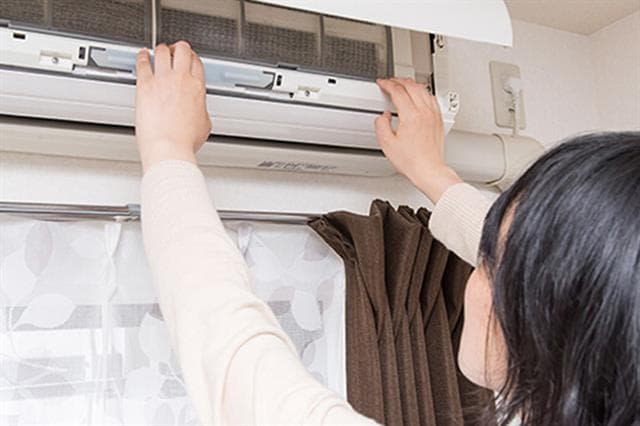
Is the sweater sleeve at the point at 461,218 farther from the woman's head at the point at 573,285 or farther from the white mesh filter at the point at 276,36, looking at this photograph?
the woman's head at the point at 573,285

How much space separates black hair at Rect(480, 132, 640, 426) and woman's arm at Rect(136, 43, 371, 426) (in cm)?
14

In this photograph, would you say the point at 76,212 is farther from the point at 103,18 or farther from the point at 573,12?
the point at 573,12

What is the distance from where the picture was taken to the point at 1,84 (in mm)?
765

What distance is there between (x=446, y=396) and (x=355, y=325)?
196 millimetres

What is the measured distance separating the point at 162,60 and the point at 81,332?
406 millimetres

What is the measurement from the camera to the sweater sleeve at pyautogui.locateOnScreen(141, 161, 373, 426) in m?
0.52

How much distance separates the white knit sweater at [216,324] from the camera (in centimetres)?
52

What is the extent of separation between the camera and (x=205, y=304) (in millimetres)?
564

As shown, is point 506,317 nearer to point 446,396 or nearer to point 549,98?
point 446,396

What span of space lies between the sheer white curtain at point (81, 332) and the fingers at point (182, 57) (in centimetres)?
31

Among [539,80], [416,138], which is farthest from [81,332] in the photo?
[539,80]

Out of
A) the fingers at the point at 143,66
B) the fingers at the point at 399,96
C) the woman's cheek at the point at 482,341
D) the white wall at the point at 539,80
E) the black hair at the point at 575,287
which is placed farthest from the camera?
the white wall at the point at 539,80

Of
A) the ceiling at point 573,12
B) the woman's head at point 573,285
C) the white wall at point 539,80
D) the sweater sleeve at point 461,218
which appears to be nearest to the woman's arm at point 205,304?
the woman's head at point 573,285

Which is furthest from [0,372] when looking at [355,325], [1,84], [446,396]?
Result: [446,396]
